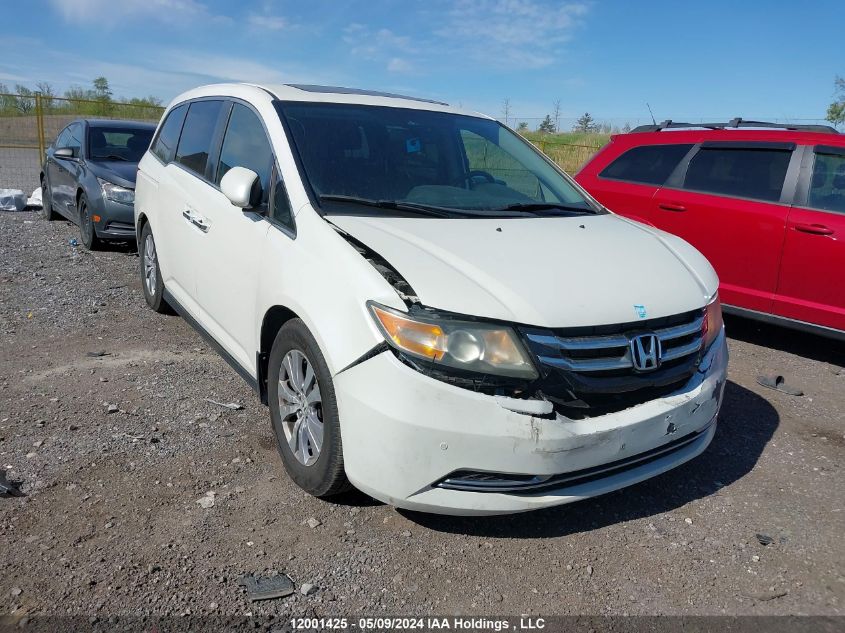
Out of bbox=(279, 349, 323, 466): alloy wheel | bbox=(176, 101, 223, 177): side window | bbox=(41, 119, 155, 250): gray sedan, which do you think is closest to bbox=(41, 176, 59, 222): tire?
bbox=(41, 119, 155, 250): gray sedan

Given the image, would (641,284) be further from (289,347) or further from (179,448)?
(179,448)

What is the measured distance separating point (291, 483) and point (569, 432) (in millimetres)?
1401

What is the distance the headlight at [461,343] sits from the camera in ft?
8.04

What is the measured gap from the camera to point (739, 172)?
584cm

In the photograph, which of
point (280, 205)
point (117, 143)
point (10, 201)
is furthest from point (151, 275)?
point (10, 201)

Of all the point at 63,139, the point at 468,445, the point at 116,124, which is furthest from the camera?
the point at 63,139

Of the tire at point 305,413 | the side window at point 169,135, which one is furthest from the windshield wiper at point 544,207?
the side window at point 169,135

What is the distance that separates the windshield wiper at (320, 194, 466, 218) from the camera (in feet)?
10.6

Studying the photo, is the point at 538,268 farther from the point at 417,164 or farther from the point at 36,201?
the point at 36,201

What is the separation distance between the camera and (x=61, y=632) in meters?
2.23

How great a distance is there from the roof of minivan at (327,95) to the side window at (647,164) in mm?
2540

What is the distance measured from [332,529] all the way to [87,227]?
6.76 metres

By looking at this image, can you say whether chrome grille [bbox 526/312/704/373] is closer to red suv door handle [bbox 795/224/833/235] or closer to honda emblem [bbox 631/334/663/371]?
Result: honda emblem [bbox 631/334/663/371]

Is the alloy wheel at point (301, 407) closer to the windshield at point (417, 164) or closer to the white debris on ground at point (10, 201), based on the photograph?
the windshield at point (417, 164)
